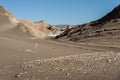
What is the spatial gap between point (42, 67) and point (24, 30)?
131 ft

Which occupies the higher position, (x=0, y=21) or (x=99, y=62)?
(x=0, y=21)

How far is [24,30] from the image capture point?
5378 cm

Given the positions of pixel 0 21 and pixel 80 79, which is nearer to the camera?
pixel 80 79

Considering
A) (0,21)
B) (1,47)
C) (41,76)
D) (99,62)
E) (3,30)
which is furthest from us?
(0,21)

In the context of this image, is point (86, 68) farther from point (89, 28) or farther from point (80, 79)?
point (89, 28)

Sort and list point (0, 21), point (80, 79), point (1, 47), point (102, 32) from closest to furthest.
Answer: point (80, 79)
point (1, 47)
point (0, 21)
point (102, 32)

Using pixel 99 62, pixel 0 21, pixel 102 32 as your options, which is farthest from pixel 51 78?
pixel 102 32

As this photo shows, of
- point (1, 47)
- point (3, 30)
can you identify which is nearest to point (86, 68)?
point (1, 47)

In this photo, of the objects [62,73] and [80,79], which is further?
[62,73]

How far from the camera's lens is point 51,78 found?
12.1 metres

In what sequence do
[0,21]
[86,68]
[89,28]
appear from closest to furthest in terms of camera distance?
[86,68]
[0,21]
[89,28]

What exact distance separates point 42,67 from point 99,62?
8.38 feet

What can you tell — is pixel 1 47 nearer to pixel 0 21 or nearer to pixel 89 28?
pixel 0 21

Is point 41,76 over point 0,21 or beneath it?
beneath
